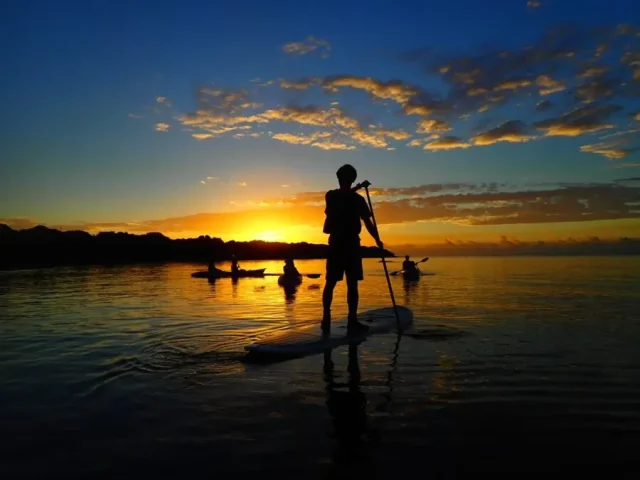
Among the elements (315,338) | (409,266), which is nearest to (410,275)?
(409,266)

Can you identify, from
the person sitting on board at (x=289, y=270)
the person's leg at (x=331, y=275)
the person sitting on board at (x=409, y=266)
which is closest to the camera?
the person's leg at (x=331, y=275)

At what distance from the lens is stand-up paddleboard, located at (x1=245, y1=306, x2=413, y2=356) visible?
8391mm

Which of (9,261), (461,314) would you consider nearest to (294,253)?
(9,261)

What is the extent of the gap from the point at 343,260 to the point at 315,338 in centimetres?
177

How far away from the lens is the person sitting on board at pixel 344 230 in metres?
9.81

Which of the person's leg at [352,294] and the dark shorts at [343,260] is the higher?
the dark shorts at [343,260]

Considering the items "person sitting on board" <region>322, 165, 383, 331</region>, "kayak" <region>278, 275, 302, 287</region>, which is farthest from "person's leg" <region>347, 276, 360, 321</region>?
"kayak" <region>278, 275, 302, 287</region>

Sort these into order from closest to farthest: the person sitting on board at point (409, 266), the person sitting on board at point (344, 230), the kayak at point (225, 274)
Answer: the person sitting on board at point (344, 230) → the person sitting on board at point (409, 266) → the kayak at point (225, 274)

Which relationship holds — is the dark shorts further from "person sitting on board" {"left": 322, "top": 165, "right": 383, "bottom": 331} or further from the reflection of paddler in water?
the reflection of paddler in water

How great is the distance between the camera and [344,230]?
32.3ft

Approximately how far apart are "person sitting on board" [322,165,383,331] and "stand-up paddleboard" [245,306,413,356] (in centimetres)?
48

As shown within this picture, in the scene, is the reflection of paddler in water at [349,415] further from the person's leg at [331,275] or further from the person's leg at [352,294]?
the person's leg at [352,294]

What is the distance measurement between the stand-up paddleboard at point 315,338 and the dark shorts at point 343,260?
4.11 feet

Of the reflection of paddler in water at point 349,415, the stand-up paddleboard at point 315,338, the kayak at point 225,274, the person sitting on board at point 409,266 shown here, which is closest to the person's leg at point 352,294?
the stand-up paddleboard at point 315,338
